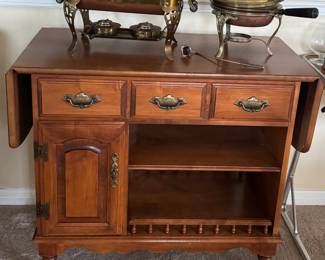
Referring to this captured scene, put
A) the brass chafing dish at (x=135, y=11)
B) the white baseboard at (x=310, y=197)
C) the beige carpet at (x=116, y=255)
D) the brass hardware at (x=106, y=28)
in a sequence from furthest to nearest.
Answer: the white baseboard at (x=310, y=197), the beige carpet at (x=116, y=255), the brass hardware at (x=106, y=28), the brass chafing dish at (x=135, y=11)

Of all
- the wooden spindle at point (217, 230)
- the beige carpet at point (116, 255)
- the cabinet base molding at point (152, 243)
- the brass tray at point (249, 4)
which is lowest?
the beige carpet at point (116, 255)

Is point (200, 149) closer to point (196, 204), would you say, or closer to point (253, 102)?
point (196, 204)

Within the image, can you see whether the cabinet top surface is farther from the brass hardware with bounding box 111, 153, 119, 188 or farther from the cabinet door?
the brass hardware with bounding box 111, 153, 119, 188

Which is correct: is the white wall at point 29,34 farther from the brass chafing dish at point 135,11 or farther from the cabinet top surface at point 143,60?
the brass chafing dish at point 135,11

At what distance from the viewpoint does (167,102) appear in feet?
5.77

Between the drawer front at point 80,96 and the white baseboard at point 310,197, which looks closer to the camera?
the drawer front at point 80,96

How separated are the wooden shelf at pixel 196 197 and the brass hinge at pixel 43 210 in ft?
1.02

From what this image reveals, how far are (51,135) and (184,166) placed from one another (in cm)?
48

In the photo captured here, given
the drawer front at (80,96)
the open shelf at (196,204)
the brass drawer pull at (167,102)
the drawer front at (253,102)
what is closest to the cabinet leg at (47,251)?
the open shelf at (196,204)

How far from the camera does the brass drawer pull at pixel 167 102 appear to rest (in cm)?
175

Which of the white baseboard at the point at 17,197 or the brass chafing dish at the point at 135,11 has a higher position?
the brass chafing dish at the point at 135,11

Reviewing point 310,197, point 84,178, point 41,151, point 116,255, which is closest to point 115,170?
point 84,178

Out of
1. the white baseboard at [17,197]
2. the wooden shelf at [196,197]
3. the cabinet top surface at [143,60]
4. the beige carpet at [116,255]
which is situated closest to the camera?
the cabinet top surface at [143,60]

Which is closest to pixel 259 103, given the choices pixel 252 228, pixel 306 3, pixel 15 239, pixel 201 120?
pixel 201 120
